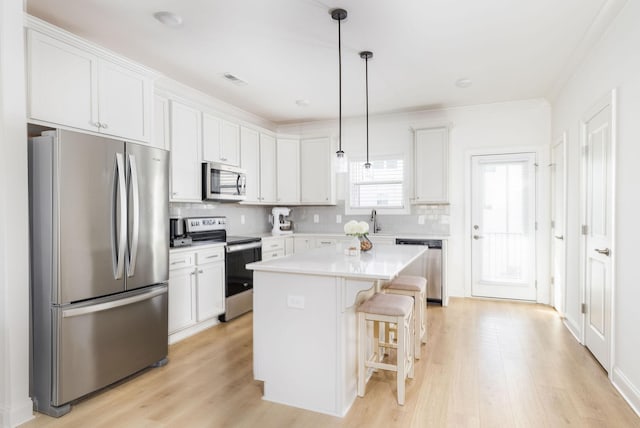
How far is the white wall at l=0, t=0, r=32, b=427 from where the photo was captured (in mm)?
2100

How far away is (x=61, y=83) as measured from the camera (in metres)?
2.46

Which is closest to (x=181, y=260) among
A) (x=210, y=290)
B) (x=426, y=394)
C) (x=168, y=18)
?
(x=210, y=290)

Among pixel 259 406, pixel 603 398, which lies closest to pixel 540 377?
pixel 603 398

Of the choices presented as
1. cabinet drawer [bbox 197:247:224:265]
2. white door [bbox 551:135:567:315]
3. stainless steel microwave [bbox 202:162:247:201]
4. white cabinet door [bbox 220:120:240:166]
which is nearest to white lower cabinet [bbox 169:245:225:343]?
cabinet drawer [bbox 197:247:224:265]

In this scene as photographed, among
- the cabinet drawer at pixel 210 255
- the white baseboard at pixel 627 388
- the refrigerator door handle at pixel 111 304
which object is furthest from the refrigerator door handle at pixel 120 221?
the white baseboard at pixel 627 388

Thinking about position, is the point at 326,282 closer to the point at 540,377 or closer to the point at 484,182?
the point at 540,377

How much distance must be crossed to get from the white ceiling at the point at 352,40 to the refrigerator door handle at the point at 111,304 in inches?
80.2

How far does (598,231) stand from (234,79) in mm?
3676

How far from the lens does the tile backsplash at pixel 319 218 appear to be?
479 cm

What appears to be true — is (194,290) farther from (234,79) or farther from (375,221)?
(375,221)

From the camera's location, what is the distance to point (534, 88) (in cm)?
429

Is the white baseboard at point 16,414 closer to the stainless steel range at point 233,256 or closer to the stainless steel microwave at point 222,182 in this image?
the stainless steel range at point 233,256

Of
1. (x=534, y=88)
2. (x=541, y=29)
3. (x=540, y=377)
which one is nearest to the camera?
(x=540, y=377)

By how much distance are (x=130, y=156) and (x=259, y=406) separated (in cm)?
191
